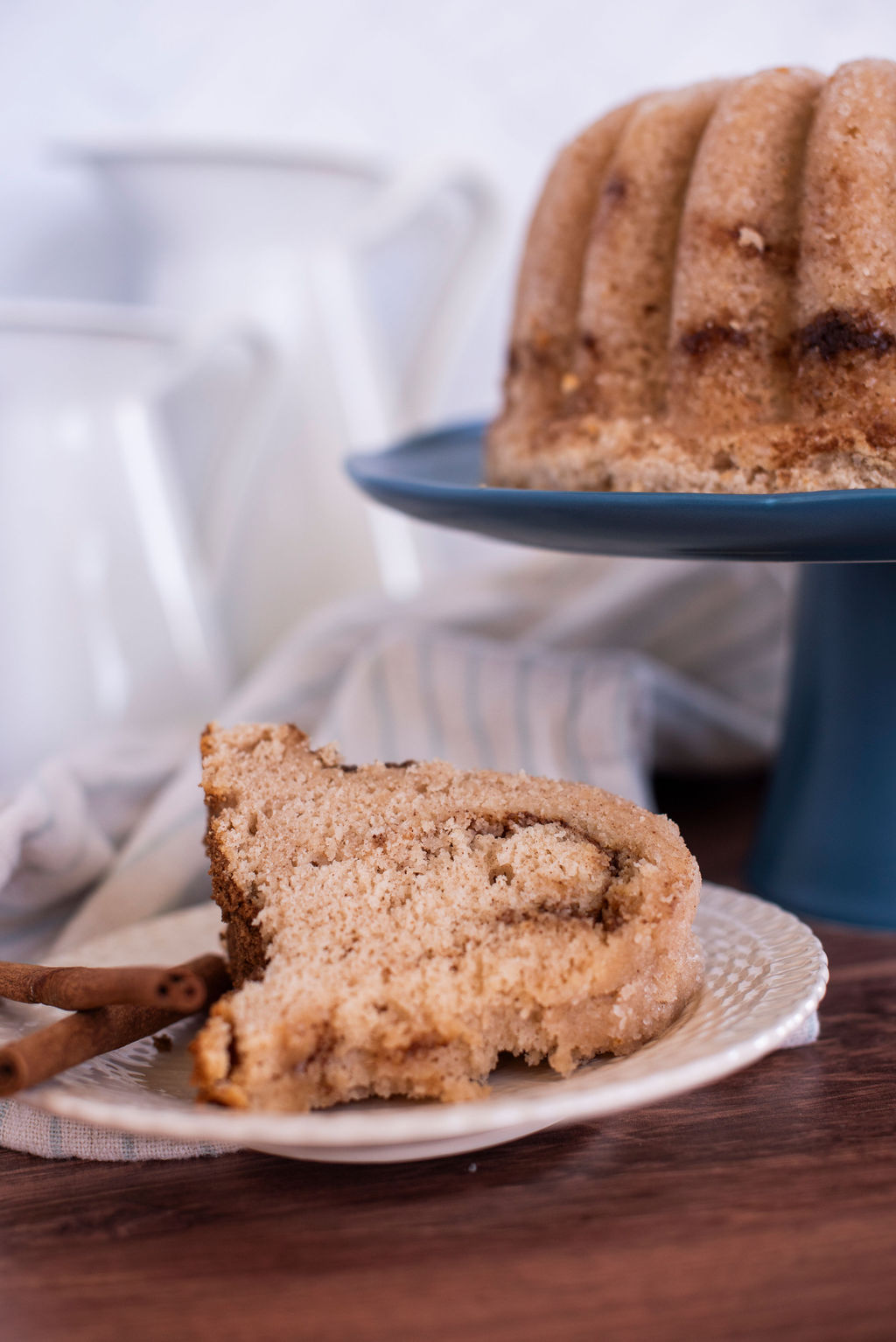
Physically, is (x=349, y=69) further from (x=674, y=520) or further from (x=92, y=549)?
(x=674, y=520)

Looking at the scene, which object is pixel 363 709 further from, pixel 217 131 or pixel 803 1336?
pixel 217 131

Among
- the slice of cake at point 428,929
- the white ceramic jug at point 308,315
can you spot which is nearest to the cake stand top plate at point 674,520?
the slice of cake at point 428,929

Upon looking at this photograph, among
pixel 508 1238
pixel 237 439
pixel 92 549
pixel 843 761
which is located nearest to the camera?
pixel 508 1238

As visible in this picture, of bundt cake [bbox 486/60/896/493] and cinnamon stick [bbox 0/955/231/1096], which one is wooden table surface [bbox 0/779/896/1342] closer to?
cinnamon stick [bbox 0/955/231/1096]

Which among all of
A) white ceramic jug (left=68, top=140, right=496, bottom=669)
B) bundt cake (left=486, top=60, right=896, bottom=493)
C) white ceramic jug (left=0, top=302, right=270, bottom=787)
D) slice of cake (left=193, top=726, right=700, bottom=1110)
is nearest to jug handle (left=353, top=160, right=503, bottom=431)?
white ceramic jug (left=68, top=140, right=496, bottom=669)

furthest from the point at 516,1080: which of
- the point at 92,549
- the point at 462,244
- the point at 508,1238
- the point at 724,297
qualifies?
the point at 462,244

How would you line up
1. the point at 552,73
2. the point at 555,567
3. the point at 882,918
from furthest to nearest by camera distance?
1. the point at 552,73
2. the point at 555,567
3. the point at 882,918

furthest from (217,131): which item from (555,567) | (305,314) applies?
(555,567)
